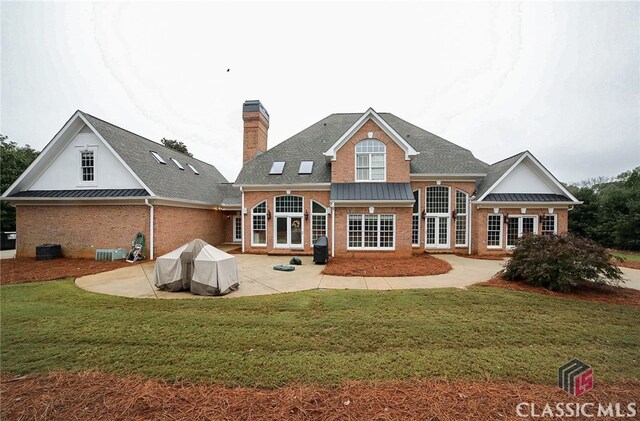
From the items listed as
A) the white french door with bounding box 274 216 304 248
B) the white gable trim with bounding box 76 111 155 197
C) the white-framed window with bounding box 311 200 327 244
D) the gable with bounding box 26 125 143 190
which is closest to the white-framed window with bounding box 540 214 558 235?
the white-framed window with bounding box 311 200 327 244

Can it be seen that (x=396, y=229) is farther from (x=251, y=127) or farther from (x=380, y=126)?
(x=251, y=127)

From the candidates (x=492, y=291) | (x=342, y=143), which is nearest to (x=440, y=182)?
(x=342, y=143)

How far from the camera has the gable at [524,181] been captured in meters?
15.7

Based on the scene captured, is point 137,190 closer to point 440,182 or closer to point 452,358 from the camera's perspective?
point 452,358

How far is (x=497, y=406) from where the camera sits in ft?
10.9

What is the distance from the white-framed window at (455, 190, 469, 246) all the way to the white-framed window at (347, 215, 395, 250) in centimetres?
499

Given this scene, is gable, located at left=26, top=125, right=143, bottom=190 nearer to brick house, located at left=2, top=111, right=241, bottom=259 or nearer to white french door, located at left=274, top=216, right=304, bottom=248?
brick house, located at left=2, top=111, right=241, bottom=259

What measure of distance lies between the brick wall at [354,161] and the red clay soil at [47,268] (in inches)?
460

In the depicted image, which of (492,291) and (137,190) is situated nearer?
(492,291)

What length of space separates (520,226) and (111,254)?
22.5 m

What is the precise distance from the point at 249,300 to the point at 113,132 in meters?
14.9

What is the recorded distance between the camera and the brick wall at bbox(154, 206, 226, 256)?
14188 mm

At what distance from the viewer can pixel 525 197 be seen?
15406mm

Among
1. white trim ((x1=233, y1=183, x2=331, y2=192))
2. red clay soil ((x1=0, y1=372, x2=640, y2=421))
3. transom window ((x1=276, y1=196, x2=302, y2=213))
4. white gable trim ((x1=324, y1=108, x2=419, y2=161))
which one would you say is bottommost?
red clay soil ((x1=0, y1=372, x2=640, y2=421))
